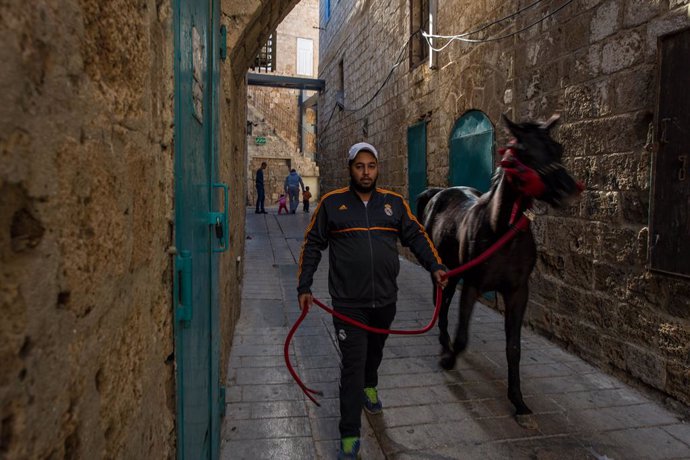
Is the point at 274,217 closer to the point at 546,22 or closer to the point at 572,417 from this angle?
the point at 546,22

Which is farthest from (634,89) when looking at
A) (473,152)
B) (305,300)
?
(305,300)

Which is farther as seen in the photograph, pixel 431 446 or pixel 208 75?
pixel 431 446

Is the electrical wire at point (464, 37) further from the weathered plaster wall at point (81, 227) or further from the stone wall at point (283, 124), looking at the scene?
the stone wall at point (283, 124)

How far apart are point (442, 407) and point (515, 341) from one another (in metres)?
0.69

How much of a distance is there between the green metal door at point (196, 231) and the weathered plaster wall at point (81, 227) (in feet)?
0.58

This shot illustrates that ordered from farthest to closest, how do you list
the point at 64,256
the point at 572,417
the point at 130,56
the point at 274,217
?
the point at 274,217
the point at 572,417
the point at 130,56
the point at 64,256

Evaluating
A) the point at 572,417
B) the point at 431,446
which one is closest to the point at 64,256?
the point at 431,446

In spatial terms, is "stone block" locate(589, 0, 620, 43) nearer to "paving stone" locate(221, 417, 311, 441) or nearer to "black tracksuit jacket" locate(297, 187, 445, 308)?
"black tracksuit jacket" locate(297, 187, 445, 308)

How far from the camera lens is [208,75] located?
7.49ft

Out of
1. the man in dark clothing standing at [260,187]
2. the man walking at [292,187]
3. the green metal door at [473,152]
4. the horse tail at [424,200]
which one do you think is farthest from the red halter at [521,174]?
the man walking at [292,187]

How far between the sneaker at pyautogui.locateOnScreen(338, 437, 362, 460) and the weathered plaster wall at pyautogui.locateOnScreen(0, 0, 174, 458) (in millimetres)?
1579

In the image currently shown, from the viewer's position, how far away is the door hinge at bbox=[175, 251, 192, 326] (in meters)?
1.53

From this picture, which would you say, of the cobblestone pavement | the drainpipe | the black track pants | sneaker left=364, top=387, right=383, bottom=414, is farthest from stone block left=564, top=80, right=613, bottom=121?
the drainpipe

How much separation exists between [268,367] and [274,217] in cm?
1172
